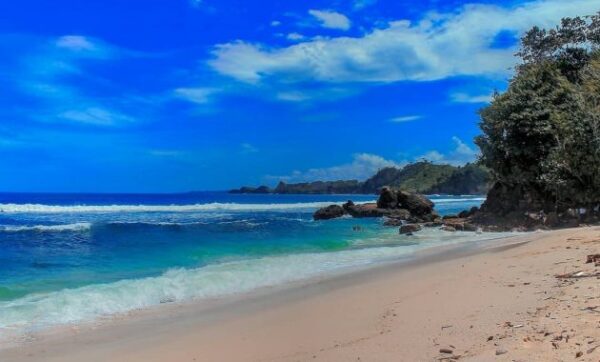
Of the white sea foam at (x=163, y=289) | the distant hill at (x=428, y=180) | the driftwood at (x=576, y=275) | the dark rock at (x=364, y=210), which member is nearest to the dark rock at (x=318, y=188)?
the distant hill at (x=428, y=180)

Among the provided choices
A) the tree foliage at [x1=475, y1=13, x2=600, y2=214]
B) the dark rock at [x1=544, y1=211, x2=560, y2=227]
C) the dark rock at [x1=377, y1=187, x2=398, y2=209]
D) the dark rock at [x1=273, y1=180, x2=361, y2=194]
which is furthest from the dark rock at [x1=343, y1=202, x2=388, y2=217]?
the dark rock at [x1=273, y1=180, x2=361, y2=194]

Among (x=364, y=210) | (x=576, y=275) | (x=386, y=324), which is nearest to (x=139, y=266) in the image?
(x=386, y=324)

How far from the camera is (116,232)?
86.8ft

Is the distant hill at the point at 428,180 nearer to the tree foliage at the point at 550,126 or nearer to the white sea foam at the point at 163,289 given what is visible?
the tree foliage at the point at 550,126

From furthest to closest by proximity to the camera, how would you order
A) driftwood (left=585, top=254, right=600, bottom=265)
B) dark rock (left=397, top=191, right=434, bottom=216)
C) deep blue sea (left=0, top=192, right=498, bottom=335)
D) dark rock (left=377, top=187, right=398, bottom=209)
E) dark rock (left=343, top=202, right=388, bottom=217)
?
1. dark rock (left=377, top=187, right=398, bottom=209)
2. dark rock (left=343, top=202, right=388, bottom=217)
3. dark rock (left=397, top=191, right=434, bottom=216)
4. deep blue sea (left=0, top=192, right=498, bottom=335)
5. driftwood (left=585, top=254, right=600, bottom=265)

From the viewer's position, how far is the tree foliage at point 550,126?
20.2m

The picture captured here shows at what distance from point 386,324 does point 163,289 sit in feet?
18.7

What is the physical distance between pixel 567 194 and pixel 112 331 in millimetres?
19921

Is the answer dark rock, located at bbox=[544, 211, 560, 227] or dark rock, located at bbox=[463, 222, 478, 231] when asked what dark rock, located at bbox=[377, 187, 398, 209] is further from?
dark rock, located at bbox=[544, 211, 560, 227]

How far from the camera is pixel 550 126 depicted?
21.7m

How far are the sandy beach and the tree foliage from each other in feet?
39.9

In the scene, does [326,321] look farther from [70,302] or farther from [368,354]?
[70,302]

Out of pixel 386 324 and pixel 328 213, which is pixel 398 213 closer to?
pixel 328 213

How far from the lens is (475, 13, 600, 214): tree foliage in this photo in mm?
20172
